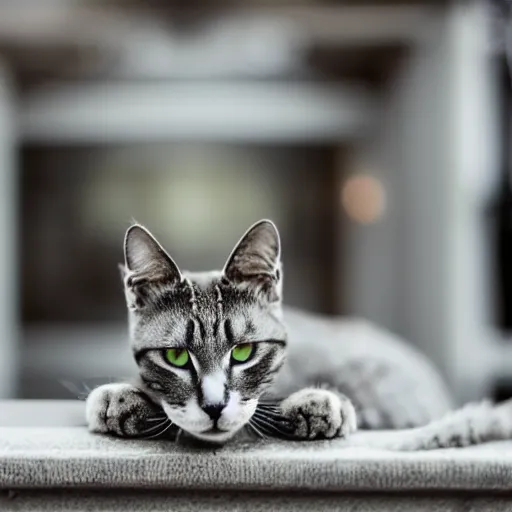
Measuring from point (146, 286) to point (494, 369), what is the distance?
2.59 meters

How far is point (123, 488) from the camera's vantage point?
1.83 feet

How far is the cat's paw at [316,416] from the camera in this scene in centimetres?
61

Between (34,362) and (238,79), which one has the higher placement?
(238,79)

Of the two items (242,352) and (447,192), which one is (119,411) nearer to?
(242,352)

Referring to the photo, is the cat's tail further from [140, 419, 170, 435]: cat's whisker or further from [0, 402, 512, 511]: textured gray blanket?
[140, 419, 170, 435]: cat's whisker

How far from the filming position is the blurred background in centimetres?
308

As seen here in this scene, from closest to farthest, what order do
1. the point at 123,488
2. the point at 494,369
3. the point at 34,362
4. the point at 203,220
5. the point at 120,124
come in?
the point at 123,488, the point at 494,369, the point at 34,362, the point at 203,220, the point at 120,124

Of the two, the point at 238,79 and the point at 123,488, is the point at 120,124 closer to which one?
the point at 238,79

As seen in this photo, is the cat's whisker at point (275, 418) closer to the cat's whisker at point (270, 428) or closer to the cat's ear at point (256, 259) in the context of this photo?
the cat's whisker at point (270, 428)

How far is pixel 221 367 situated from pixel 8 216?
11.6 feet

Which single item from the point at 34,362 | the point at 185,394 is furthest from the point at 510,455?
the point at 34,362

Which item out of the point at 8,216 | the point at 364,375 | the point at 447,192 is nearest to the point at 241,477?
the point at 364,375

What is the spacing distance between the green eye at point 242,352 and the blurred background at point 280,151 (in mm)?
2253

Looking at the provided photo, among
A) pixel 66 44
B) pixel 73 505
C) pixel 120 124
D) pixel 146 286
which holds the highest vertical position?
pixel 66 44
